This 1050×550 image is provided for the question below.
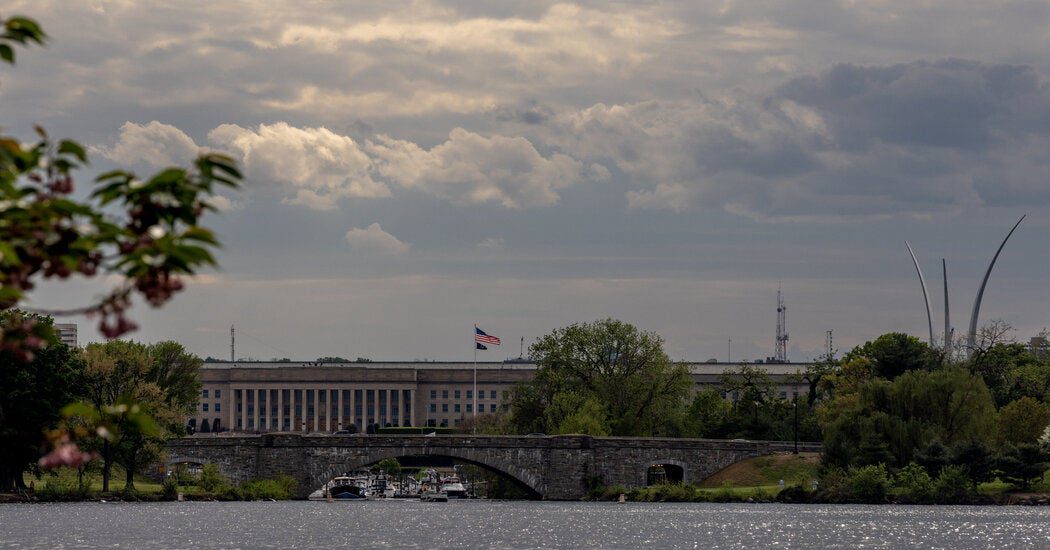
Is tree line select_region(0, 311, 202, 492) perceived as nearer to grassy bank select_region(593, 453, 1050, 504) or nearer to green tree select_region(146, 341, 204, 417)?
green tree select_region(146, 341, 204, 417)

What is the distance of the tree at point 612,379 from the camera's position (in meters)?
131

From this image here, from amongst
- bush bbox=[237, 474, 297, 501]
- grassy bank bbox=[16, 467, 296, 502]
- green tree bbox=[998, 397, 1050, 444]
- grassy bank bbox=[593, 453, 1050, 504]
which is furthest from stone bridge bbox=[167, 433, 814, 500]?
green tree bbox=[998, 397, 1050, 444]

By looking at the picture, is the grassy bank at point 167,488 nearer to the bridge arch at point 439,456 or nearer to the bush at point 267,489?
the bush at point 267,489

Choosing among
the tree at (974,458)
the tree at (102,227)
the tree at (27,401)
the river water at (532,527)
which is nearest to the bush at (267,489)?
the river water at (532,527)

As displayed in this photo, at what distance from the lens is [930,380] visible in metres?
101

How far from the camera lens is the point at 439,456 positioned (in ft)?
386

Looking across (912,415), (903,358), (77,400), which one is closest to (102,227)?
(77,400)

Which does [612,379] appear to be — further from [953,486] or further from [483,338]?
[953,486]

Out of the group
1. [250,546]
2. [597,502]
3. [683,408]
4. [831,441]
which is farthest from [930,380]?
[250,546]

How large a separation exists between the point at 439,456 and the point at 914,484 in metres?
36.8

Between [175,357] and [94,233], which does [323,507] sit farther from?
[94,233]

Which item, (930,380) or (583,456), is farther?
(583,456)

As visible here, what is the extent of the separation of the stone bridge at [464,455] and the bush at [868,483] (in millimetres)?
21431

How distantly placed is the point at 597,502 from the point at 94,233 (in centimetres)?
10935
